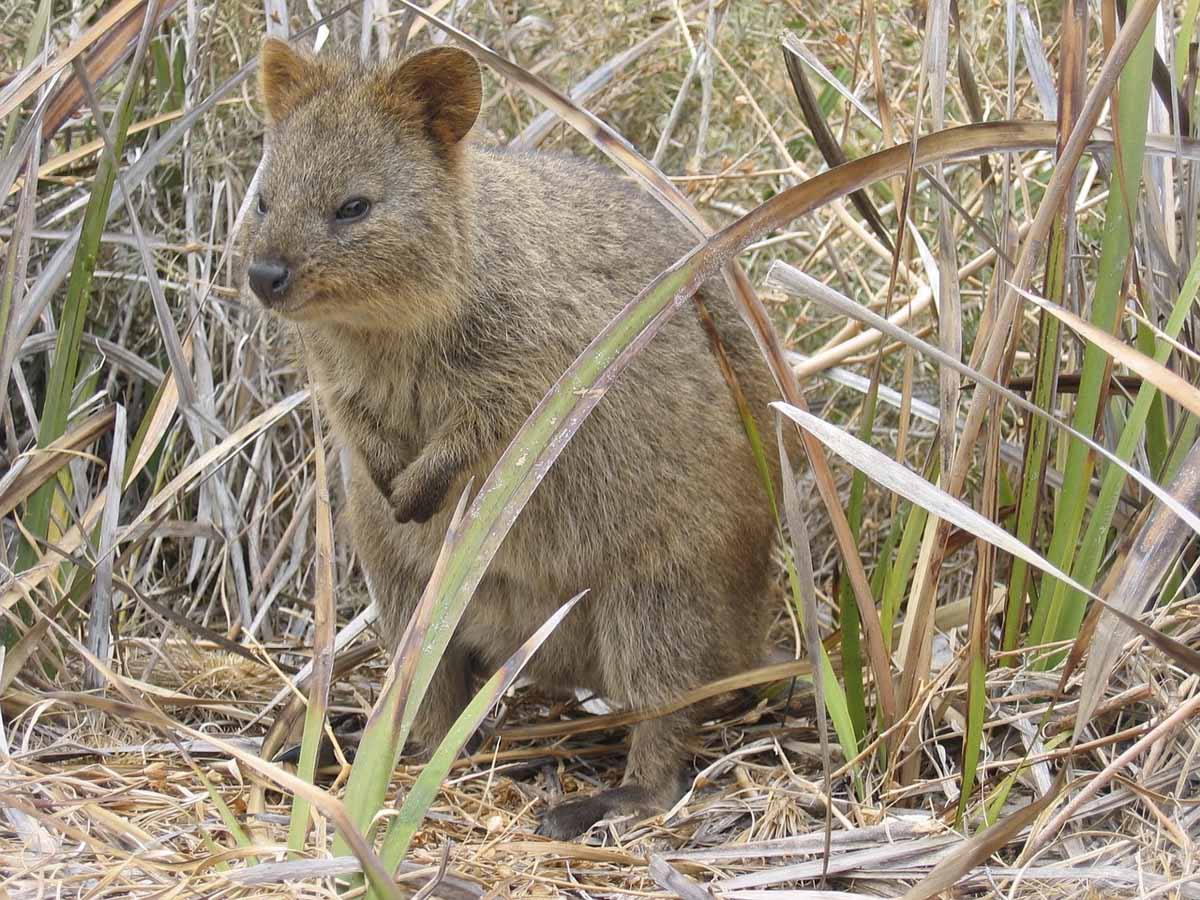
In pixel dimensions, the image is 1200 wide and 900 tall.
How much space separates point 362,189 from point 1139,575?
6.73ft

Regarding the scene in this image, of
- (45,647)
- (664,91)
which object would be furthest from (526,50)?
(45,647)

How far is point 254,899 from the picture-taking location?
9.06ft

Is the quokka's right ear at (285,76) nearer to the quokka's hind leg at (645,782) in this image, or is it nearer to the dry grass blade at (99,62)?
the dry grass blade at (99,62)

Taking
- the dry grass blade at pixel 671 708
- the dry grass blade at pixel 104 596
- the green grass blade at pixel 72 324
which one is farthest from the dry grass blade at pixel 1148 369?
the dry grass blade at pixel 104 596

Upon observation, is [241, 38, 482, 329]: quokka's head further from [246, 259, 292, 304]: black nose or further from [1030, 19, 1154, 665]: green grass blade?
[1030, 19, 1154, 665]: green grass blade

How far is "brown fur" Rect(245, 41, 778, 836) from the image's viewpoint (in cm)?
376

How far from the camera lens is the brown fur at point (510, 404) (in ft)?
12.3

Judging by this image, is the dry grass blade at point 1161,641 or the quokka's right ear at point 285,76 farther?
the quokka's right ear at point 285,76

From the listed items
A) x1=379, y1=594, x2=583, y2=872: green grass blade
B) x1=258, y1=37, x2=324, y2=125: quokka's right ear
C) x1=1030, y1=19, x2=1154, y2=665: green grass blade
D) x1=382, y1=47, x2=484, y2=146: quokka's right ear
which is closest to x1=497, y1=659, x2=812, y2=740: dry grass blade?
x1=1030, y1=19, x2=1154, y2=665: green grass blade

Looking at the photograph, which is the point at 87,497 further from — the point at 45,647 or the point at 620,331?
the point at 620,331

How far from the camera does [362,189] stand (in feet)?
12.1

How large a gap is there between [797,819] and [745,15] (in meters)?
3.49

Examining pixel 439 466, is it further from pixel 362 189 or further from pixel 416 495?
pixel 362 189

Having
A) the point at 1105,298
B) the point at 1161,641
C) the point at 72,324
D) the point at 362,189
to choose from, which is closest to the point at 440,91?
the point at 362,189
